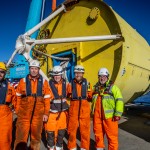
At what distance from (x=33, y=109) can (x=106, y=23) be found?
9.44ft

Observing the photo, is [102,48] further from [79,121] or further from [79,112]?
[79,121]

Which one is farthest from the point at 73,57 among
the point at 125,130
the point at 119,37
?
the point at 125,130

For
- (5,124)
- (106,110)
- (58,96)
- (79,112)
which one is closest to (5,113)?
(5,124)

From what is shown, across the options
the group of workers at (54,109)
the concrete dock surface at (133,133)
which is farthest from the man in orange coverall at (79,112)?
the concrete dock surface at (133,133)

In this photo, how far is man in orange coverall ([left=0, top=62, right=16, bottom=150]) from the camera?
345 cm

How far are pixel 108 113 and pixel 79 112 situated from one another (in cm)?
63

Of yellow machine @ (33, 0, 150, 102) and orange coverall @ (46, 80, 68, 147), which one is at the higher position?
yellow machine @ (33, 0, 150, 102)

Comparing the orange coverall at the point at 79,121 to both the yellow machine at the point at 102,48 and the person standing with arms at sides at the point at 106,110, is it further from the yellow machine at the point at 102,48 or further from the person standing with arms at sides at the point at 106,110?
the yellow machine at the point at 102,48

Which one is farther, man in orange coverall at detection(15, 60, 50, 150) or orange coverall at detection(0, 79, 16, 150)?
man in orange coverall at detection(15, 60, 50, 150)

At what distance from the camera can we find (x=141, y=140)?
4637 mm

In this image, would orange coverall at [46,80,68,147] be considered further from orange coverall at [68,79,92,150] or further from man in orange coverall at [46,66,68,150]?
orange coverall at [68,79,92,150]

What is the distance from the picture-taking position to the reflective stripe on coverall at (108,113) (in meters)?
3.72

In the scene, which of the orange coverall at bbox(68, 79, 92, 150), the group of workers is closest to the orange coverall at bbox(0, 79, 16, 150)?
the group of workers

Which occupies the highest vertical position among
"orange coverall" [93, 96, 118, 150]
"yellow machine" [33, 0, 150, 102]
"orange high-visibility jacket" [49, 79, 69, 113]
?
"yellow machine" [33, 0, 150, 102]
